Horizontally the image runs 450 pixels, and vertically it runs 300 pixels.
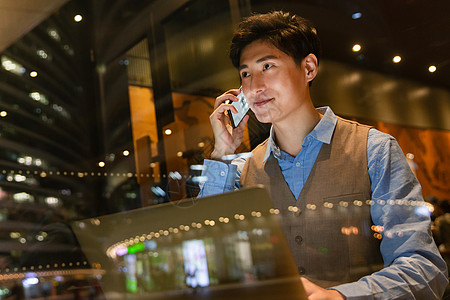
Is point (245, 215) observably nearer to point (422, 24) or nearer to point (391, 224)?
point (391, 224)

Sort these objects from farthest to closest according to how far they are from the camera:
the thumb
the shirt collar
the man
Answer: the shirt collar → the man → the thumb

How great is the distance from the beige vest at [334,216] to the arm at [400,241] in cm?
2

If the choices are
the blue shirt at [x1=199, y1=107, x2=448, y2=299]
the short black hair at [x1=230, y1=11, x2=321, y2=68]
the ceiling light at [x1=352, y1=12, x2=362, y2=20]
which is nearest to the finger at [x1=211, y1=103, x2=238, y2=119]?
the short black hair at [x1=230, y1=11, x2=321, y2=68]

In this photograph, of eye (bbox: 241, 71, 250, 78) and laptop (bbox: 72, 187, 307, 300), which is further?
eye (bbox: 241, 71, 250, 78)

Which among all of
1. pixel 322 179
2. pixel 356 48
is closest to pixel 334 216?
pixel 322 179

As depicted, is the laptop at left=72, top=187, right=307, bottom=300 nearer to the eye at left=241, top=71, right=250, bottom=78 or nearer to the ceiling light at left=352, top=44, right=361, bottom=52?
the eye at left=241, top=71, right=250, bottom=78

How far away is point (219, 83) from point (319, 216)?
19.4 inches

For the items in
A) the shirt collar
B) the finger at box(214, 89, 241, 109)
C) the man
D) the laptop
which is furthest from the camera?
the finger at box(214, 89, 241, 109)

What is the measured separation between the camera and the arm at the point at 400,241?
0.89m

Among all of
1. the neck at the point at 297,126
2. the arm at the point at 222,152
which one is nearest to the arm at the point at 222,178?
the arm at the point at 222,152

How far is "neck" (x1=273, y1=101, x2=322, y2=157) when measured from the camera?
106 centimetres

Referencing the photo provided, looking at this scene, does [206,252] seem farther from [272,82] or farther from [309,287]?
[272,82]

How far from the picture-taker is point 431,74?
1.01m

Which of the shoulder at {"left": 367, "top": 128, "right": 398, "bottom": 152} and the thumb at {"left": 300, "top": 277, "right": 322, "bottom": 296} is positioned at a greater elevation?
the shoulder at {"left": 367, "top": 128, "right": 398, "bottom": 152}
